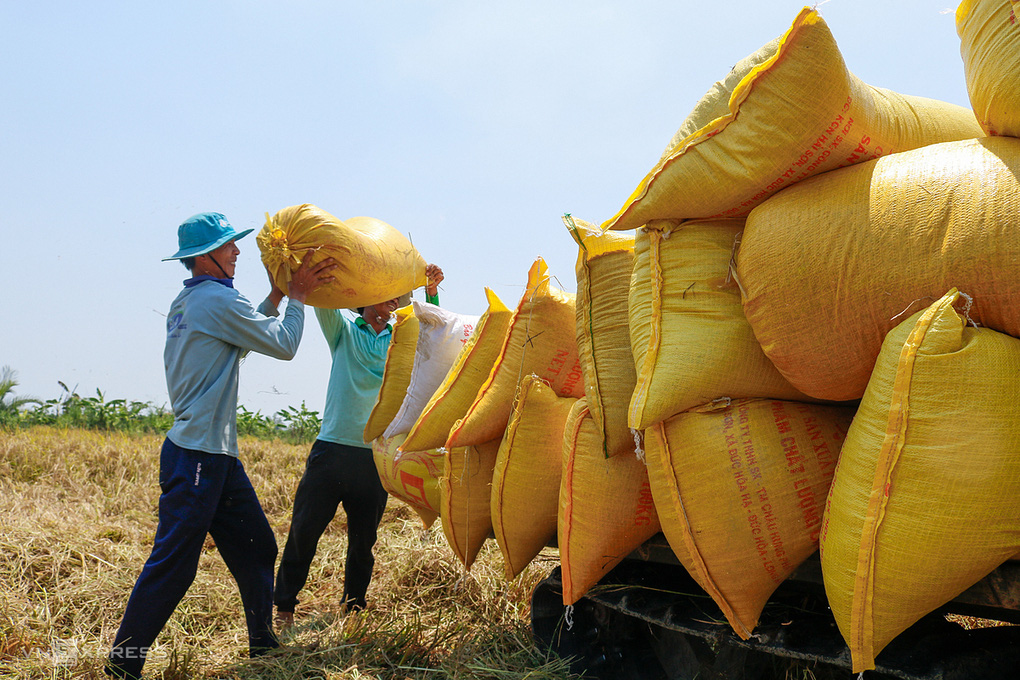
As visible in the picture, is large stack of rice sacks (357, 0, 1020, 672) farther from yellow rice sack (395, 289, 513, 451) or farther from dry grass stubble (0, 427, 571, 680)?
dry grass stubble (0, 427, 571, 680)

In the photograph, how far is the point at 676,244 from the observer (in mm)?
1869

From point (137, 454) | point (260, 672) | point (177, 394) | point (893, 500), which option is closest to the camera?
point (893, 500)

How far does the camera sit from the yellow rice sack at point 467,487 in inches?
106

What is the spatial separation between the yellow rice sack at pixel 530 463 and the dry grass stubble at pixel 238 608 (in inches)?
21.4

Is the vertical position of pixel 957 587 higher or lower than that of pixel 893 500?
lower

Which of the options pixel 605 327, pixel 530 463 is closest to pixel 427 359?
pixel 530 463

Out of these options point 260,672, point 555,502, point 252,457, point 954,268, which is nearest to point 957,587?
point 954,268

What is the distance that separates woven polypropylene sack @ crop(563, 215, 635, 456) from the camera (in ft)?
6.59

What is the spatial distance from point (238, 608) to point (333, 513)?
0.83m

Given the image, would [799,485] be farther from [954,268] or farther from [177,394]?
[177,394]

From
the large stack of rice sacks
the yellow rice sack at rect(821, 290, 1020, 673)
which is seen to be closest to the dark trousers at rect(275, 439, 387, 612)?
the large stack of rice sacks

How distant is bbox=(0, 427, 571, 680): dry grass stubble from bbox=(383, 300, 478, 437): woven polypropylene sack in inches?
35.8

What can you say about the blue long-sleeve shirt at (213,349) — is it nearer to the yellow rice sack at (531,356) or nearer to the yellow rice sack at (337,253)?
the yellow rice sack at (337,253)

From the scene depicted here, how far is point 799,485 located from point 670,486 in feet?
0.97
